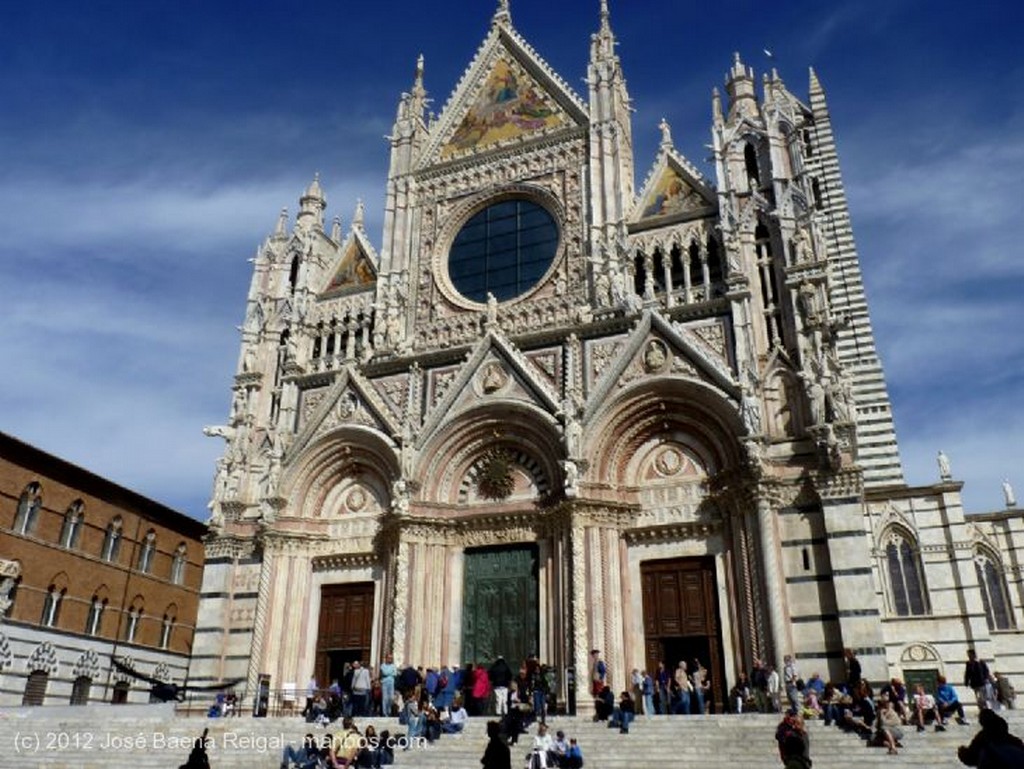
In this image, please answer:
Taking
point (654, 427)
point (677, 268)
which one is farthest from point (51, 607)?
point (677, 268)

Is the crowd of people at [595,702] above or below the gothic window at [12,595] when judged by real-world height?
below

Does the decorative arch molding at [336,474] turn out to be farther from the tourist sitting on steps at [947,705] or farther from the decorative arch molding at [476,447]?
the tourist sitting on steps at [947,705]

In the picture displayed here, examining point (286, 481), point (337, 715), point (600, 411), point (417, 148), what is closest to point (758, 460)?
point (600, 411)

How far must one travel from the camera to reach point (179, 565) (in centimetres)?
3266

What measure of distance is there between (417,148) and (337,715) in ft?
61.2

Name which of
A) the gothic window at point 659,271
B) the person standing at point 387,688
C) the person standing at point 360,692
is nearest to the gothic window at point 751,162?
the gothic window at point 659,271

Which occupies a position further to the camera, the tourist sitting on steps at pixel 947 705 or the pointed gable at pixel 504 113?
the pointed gable at pixel 504 113

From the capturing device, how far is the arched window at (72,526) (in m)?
26.7

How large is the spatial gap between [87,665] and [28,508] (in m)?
5.69

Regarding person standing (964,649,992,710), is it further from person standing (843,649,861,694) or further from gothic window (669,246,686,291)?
gothic window (669,246,686,291)

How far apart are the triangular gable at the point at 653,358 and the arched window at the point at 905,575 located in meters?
8.54

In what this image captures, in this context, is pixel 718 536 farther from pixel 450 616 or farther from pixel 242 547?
pixel 242 547

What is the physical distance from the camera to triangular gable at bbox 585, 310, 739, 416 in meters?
20.3

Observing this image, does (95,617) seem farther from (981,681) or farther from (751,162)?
(981,681)
